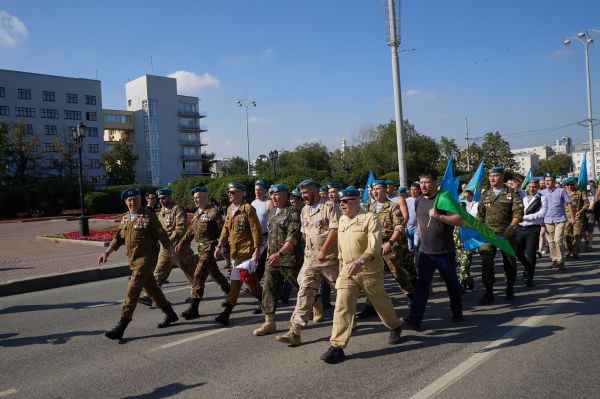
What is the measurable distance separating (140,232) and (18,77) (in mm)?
80557

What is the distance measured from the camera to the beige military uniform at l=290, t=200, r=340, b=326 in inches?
216

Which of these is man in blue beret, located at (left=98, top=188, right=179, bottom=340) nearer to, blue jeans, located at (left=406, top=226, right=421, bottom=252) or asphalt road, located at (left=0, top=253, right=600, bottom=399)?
asphalt road, located at (left=0, top=253, right=600, bottom=399)

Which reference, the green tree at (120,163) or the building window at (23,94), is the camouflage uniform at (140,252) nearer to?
the green tree at (120,163)

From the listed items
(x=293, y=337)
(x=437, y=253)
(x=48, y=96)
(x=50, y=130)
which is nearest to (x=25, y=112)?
(x=50, y=130)

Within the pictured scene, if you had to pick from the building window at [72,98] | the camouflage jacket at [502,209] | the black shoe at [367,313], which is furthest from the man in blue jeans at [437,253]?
the building window at [72,98]

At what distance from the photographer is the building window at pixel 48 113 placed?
76400mm

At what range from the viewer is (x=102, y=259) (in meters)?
6.47

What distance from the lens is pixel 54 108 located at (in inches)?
3056

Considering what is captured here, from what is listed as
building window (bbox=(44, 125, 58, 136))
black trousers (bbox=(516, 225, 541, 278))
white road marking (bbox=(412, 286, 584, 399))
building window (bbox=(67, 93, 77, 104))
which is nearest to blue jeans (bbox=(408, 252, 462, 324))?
white road marking (bbox=(412, 286, 584, 399))

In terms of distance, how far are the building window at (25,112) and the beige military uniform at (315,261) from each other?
3188 inches

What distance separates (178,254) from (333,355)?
3.52 meters

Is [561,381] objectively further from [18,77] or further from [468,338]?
[18,77]

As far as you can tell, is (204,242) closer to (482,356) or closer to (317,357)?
(317,357)

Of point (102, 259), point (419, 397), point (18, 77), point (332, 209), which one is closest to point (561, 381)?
point (419, 397)
